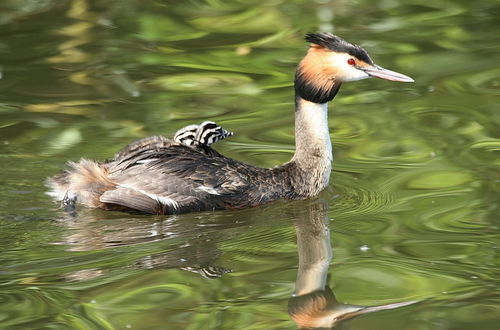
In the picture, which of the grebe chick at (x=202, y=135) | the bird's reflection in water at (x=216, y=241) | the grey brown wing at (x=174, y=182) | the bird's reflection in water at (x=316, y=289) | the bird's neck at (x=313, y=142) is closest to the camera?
the bird's reflection in water at (x=316, y=289)

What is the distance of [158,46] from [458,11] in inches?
134

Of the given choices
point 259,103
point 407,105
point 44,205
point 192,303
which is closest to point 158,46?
point 259,103

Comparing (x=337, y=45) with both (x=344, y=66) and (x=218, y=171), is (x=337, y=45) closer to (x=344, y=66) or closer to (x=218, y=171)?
(x=344, y=66)

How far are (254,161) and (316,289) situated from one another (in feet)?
8.54

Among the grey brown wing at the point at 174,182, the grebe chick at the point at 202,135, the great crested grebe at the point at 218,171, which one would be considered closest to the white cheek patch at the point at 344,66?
the great crested grebe at the point at 218,171

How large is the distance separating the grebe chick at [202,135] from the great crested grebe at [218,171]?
3 centimetres

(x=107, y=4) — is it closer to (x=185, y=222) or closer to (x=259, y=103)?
(x=259, y=103)

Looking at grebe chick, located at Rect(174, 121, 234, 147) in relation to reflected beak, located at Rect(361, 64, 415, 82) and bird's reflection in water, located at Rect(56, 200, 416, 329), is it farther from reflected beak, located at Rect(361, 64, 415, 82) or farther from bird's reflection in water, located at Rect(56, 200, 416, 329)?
reflected beak, located at Rect(361, 64, 415, 82)

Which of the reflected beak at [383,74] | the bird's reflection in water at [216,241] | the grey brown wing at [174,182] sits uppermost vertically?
the reflected beak at [383,74]

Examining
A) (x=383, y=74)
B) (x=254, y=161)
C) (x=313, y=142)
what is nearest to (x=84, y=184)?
(x=254, y=161)

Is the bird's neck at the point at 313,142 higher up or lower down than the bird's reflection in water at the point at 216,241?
higher up

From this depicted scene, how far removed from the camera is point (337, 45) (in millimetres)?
8102

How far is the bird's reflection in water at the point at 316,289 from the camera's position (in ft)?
19.4

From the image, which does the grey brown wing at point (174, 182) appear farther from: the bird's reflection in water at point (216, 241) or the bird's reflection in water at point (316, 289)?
the bird's reflection in water at point (316, 289)
